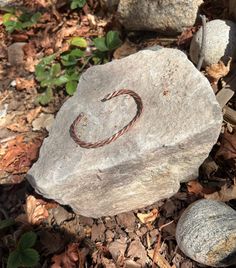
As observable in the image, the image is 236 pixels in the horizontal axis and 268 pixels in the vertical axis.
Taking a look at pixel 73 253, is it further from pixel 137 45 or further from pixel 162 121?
pixel 137 45

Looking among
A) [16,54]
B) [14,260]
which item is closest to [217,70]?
[14,260]

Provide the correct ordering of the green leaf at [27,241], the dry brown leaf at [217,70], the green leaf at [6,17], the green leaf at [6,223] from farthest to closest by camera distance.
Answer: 1. the green leaf at [6,17]
2. the dry brown leaf at [217,70]
3. the green leaf at [6,223]
4. the green leaf at [27,241]

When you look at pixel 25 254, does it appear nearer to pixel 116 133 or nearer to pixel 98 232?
pixel 98 232

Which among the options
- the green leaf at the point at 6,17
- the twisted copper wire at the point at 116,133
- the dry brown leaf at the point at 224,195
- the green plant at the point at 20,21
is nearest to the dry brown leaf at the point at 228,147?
the dry brown leaf at the point at 224,195

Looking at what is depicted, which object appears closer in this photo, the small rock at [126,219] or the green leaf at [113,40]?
the small rock at [126,219]

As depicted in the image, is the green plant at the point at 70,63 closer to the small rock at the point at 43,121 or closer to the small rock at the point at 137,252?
the small rock at the point at 43,121
